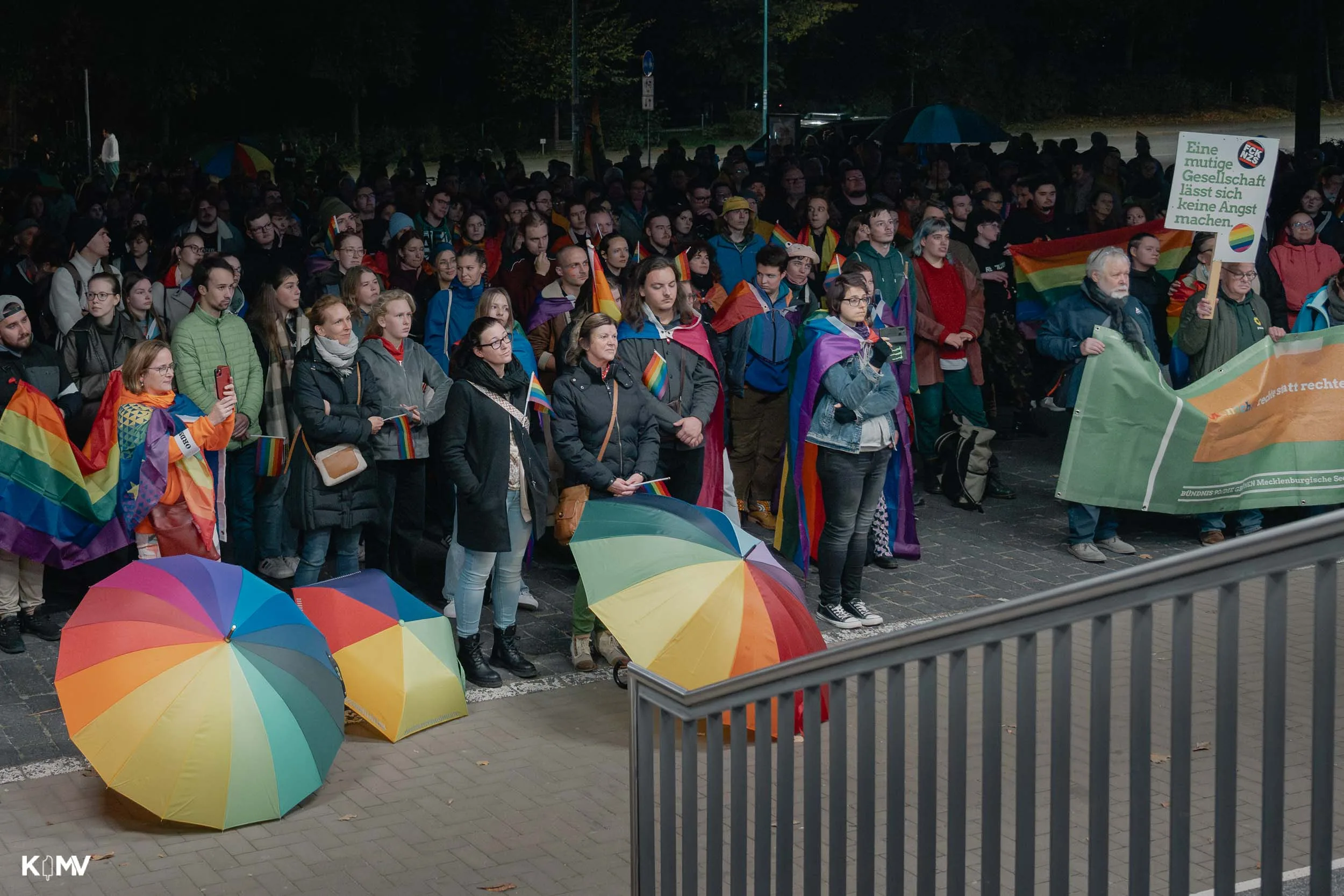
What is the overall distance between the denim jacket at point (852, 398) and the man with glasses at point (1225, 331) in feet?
8.45

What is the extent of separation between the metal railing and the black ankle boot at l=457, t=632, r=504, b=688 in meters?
3.30

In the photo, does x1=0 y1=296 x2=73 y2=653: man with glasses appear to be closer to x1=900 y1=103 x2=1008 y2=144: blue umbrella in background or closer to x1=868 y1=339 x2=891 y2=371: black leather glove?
x1=868 y1=339 x2=891 y2=371: black leather glove

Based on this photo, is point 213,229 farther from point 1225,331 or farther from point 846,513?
point 1225,331

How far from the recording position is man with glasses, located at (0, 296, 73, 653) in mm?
8359

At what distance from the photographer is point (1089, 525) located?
10.3 m

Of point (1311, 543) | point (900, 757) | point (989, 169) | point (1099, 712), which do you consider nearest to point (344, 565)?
point (900, 757)

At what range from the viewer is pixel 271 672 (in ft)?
20.7

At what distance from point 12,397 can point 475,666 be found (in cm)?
265

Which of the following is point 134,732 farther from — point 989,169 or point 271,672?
point 989,169

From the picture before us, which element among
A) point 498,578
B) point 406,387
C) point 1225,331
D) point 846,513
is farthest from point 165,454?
point 1225,331

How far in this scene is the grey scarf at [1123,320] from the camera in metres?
10.3

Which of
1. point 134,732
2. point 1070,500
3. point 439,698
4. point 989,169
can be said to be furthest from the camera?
point 989,169

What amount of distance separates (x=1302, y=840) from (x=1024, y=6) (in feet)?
208

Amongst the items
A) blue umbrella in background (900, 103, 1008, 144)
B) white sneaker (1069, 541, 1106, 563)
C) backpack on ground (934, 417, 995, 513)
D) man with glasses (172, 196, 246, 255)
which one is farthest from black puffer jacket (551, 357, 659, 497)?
blue umbrella in background (900, 103, 1008, 144)
